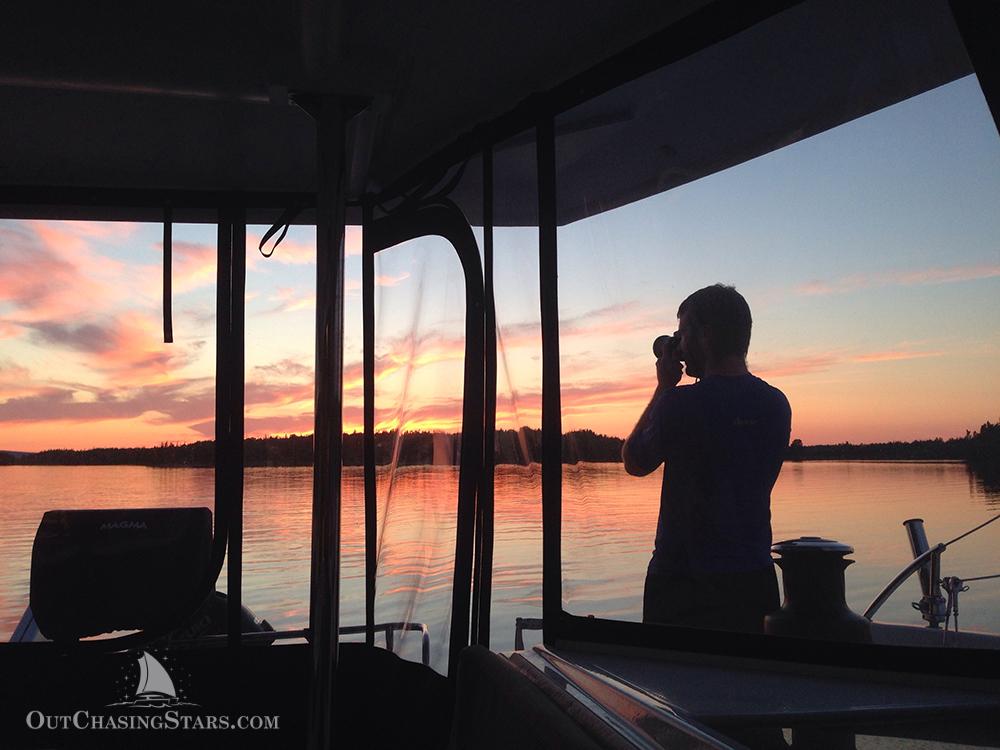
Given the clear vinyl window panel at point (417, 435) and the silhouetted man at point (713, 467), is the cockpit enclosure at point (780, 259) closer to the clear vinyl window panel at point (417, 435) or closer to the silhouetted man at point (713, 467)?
the silhouetted man at point (713, 467)

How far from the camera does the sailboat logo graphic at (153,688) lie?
7.19ft

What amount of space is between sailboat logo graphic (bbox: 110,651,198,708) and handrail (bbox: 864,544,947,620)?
1844mm

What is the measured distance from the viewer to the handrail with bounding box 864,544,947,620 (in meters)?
1.23

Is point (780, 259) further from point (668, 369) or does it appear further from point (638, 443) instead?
point (638, 443)

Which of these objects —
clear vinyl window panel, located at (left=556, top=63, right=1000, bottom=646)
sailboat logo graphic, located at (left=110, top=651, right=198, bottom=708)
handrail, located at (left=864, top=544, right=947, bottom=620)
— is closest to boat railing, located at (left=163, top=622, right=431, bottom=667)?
sailboat logo graphic, located at (left=110, top=651, right=198, bottom=708)

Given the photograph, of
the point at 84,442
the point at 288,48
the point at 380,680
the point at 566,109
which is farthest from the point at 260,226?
the point at 380,680

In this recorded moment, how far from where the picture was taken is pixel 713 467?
1687 millimetres

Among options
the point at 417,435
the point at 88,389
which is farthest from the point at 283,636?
the point at 88,389

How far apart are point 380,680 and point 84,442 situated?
1.22 m

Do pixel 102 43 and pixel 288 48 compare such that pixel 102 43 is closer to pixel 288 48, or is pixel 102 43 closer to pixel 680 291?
pixel 288 48

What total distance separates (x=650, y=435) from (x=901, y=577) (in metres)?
0.63

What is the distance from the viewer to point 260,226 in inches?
114

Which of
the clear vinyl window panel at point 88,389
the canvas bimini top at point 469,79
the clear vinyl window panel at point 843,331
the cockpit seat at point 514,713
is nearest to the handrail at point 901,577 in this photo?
the clear vinyl window panel at point 843,331

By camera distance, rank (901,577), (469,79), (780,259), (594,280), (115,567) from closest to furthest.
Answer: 1. (901,577)
2. (780,259)
3. (594,280)
4. (469,79)
5. (115,567)
